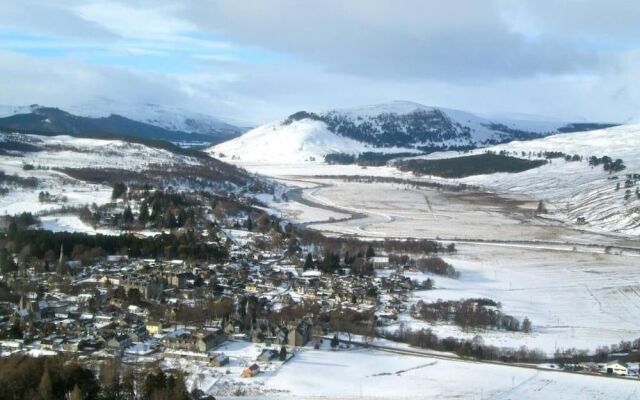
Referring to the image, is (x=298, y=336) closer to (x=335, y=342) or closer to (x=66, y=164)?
(x=335, y=342)

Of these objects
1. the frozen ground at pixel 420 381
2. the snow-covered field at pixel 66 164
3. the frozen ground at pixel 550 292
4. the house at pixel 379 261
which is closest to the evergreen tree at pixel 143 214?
the snow-covered field at pixel 66 164

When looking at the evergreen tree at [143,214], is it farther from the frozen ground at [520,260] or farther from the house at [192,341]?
the house at [192,341]

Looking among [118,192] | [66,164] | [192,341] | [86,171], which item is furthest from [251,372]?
[66,164]

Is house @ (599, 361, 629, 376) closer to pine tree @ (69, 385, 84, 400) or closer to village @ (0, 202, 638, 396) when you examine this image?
village @ (0, 202, 638, 396)

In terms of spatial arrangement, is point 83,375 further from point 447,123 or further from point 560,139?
point 447,123

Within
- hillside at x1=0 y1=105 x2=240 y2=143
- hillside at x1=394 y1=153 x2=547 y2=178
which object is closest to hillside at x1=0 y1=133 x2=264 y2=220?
hillside at x1=394 y1=153 x2=547 y2=178

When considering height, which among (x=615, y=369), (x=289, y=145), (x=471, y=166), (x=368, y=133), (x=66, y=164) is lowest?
(x=615, y=369)
